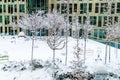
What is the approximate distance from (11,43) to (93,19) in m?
17.6

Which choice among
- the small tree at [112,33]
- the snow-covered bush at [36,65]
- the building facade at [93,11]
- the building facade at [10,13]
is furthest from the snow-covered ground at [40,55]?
the building facade at [93,11]

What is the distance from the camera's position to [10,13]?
71000 millimetres

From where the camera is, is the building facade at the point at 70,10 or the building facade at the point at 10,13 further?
the building facade at the point at 10,13

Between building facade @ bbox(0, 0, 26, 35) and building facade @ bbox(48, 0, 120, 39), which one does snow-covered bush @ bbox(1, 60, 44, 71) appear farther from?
building facade @ bbox(0, 0, 26, 35)

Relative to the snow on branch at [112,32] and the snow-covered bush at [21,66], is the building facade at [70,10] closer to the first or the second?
the snow on branch at [112,32]

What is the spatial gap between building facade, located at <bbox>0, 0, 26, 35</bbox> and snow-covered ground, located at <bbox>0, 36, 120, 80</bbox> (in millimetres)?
4936

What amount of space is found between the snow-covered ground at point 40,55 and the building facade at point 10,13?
16.2 ft

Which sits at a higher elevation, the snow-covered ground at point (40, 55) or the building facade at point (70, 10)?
the building facade at point (70, 10)

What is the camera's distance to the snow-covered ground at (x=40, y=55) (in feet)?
113

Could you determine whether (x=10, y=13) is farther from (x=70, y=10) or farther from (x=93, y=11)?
(x=93, y=11)

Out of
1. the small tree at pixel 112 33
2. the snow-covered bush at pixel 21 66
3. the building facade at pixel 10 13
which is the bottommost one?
the snow-covered bush at pixel 21 66

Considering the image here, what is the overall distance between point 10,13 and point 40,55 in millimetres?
26212

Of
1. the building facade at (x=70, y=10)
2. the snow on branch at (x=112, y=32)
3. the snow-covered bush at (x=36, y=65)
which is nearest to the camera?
the snow-covered bush at (x=36, y=65)

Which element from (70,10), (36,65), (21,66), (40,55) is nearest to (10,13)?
(70,10)
